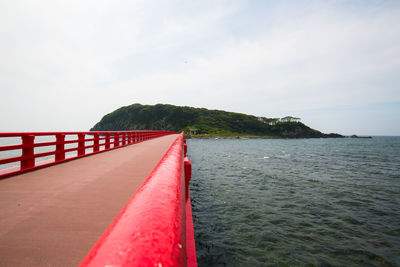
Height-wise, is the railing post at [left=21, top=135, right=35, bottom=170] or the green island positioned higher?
the green island

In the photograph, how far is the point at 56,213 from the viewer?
10.4ft

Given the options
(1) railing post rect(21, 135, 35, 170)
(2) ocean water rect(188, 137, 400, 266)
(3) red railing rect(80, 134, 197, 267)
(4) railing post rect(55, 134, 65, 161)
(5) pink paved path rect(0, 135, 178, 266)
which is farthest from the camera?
(4) railing post rect(55, 134, 65, 161)

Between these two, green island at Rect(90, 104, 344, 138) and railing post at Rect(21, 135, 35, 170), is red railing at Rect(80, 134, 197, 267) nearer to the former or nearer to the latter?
railing post at Rect(21, 135, 35, 170)

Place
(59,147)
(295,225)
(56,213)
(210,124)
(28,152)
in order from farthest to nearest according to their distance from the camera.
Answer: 1. (210,124)
2. (59,147)
3. (295,225)
4. (28,152)
5. (56,213)

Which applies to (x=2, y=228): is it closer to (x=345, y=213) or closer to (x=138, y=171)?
(x=138, y=171)

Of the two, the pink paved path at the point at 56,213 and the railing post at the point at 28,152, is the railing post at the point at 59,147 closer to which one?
the railing post at the point at 28,152

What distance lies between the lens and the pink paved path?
222 cm

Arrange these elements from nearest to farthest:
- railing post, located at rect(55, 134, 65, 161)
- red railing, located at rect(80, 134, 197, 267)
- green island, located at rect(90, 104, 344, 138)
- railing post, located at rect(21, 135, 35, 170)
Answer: red railing, located at rect(80, 134, 197, 267) → railing post, located at rect(21, 135, 35, 170) → railing post, located at rect(55, 134, 65, 161) → green island, located at rect(90, 104, 344, 138)

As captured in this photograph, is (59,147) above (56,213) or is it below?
above

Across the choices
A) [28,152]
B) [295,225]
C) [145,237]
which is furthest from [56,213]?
[295,225]

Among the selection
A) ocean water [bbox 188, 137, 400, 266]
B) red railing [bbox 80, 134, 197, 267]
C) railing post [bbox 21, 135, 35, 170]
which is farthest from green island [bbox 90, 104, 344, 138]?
red railing [bbox 80, 134, 197, 267]

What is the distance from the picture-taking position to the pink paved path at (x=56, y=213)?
222 centimetres

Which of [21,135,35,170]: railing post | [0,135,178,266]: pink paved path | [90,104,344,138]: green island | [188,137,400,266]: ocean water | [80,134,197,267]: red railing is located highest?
[90,104,344,138]: green island

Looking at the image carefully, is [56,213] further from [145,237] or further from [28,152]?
[28,152]
